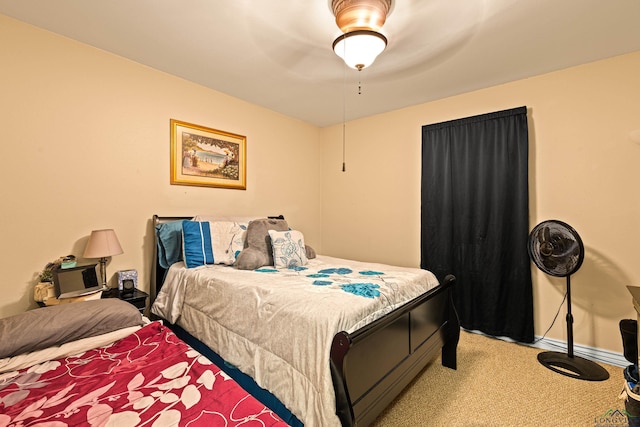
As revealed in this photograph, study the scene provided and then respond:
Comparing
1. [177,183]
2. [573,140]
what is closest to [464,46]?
[573,140]

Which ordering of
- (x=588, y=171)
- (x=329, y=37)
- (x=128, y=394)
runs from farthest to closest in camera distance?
(x=588, y=171)
(x=329, y=37)
(x=128, y=394)

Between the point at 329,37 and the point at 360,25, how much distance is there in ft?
1.32

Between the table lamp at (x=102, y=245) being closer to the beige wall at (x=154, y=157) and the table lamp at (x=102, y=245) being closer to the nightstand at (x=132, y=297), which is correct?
the nightstand at (x=132, y=297)

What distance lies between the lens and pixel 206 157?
3.14 meters

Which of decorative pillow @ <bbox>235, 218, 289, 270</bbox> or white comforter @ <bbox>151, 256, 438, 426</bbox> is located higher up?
decorative pillow @ <bbox>235, 218, 289, 270</bbox>

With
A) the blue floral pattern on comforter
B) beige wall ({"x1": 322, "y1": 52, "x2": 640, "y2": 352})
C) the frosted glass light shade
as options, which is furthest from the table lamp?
beige wall ({"x1": 322, "y1": 52, "x2": 640, "y2": 352})

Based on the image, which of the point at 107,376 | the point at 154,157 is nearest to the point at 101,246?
the point at 154,157

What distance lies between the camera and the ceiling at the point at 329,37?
73.7 inches

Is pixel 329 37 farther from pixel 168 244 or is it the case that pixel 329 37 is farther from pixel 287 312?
pixel 168 244

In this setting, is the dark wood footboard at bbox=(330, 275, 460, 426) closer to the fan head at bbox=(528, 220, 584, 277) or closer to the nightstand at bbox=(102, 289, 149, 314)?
the fan head at bbox=(528, 220, 584, 277)

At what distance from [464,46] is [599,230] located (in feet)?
6.47

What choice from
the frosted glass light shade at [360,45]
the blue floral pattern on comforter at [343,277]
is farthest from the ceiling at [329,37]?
the blue floral pattern on comforter at [343,277]

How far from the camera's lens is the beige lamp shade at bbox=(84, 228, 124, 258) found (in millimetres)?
2191

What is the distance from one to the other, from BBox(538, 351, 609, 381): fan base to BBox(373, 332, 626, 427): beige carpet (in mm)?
47
